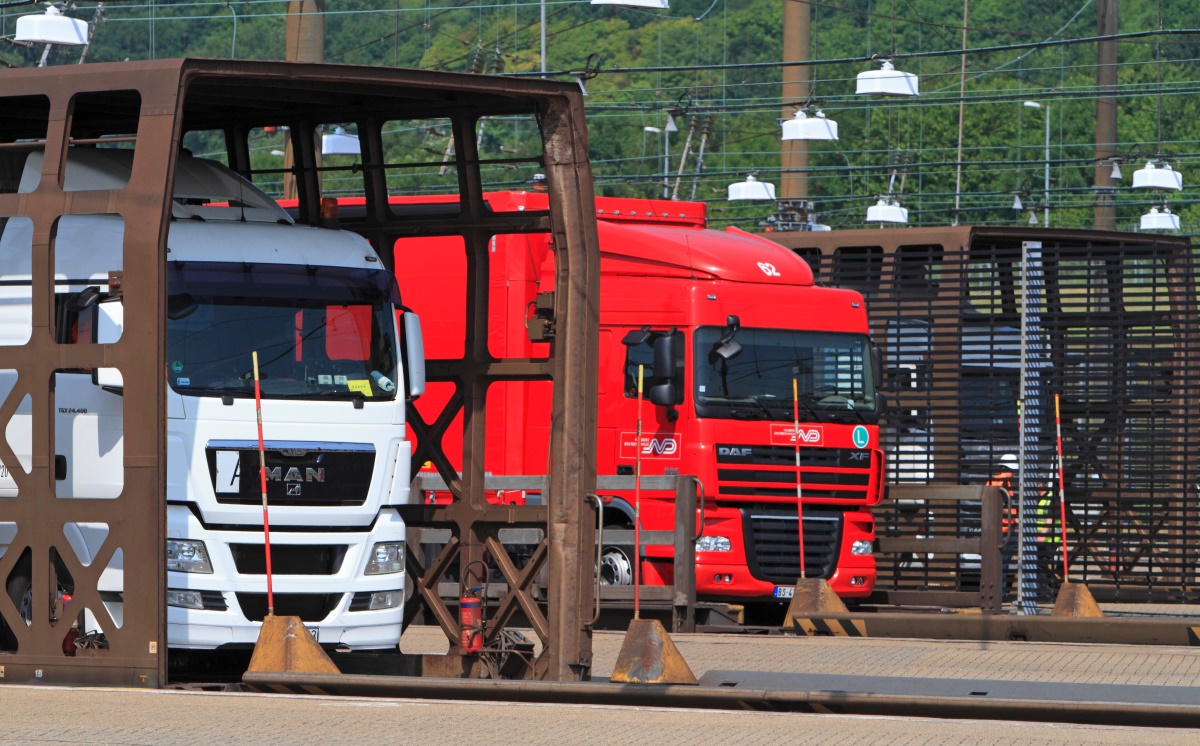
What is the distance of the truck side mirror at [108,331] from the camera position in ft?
39.3

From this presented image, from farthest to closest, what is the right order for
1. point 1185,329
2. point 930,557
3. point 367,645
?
1. point 930,557
2. point 1185,329
3. point 367,645

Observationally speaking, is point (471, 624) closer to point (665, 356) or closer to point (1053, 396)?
point (665, 356)

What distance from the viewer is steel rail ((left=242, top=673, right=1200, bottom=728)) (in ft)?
34.6

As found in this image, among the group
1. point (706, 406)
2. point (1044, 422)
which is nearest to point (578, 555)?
point (706, 406)

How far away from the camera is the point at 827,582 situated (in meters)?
18.4

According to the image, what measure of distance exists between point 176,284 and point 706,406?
700 cm

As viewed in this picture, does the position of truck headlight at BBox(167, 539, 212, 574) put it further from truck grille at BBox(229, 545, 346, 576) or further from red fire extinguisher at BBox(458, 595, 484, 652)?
red fire extinguisher at BBox(458, 595, 484, 652)

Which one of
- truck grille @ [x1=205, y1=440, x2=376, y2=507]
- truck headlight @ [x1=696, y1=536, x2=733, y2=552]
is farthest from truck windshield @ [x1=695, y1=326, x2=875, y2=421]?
truck grille @ [x1=205, y1=440, x2=376, y2=507]

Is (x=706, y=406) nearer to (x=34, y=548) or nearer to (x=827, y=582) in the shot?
(x=827, y=582)

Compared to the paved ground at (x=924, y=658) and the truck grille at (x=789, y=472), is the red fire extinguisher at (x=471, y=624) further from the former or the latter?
the truck grille at (x=789, y=472)

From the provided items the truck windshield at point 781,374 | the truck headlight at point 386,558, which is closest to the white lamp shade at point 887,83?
the truck windshield at point 781,374

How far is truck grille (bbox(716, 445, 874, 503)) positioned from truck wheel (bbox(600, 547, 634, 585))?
1.13m

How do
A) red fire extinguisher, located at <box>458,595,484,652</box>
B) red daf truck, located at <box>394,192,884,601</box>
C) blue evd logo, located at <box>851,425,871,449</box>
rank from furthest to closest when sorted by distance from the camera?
blue evd logo, located at <box>851,425,871,449</box> < red daf truck, located at <box>394,192,884,601</box> < red fire extinguisher, located at <box>458,595,484,652</box>

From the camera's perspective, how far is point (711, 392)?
1859cm
